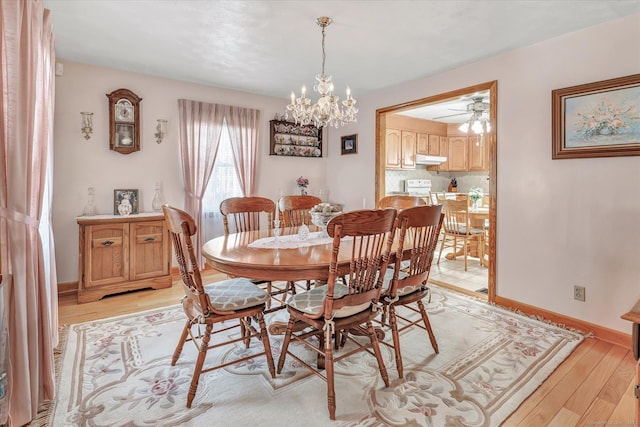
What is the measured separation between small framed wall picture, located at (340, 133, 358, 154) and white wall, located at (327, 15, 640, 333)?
165 centimetres

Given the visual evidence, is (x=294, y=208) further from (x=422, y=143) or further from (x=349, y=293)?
(x=422, y=143)

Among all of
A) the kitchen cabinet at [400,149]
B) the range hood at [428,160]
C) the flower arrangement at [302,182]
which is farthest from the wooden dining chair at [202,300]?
the range hood at [428,160]

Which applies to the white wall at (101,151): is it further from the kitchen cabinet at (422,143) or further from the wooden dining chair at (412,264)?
the kitchen cabinet at (422,143)

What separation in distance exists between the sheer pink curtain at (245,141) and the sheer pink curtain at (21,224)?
2.76m

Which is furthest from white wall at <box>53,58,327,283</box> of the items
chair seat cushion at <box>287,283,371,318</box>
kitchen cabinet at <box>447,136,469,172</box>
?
kitchen cabinet at <box>447,136,469,172</box>

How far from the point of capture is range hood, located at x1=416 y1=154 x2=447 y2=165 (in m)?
6.28

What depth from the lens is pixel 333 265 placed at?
165cm

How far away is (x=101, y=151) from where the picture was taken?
3666mm

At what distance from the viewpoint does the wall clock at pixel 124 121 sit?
3.66 metres

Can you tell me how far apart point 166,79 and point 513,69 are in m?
3.72

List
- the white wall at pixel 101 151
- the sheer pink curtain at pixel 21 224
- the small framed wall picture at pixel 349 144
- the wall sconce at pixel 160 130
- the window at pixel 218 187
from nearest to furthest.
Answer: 1. the sheer pink curtain at pixel 21 224
2. the white wall at pixel 101 151
3. the wall sconce at pixel 160 130
4. the window at pixel 218 187
5. the small framed wall picture at pixel 349 144

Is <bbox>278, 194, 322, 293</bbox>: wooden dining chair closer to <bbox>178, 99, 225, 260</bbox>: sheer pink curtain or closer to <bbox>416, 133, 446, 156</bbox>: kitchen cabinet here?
<bbox>178, 99, 225, 260</bbox>: sheer pink curtain

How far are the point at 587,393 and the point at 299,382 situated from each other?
5.39 feet

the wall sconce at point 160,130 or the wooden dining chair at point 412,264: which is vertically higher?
the wall sconce at point 160,130
